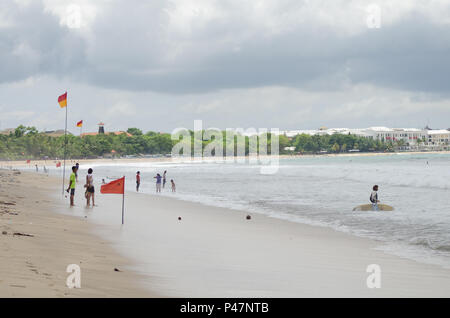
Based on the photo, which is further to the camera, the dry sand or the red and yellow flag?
the red and yellow flag

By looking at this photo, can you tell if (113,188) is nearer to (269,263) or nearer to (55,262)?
(55,262)

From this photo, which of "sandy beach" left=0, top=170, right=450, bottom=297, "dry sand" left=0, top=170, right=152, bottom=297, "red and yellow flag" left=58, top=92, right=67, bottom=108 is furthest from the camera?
"red and yellow flag" left=58, top=92, right=67, bottom=108

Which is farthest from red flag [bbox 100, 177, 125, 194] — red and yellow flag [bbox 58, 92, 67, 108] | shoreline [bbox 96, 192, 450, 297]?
red and yellow flag [bbox 58, 92, 67, 108]

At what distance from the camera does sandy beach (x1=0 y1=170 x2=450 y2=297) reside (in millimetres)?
7832

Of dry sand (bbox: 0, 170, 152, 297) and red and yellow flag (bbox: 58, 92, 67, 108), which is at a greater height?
red and yellow flag (bbox: 58, 92, 67, 108)

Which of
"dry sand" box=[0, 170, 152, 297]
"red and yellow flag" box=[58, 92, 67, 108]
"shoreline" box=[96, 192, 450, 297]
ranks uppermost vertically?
"red and yellow flag" box=[58, 92, 67, 108]

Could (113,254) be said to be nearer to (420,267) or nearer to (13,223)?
(13,223)

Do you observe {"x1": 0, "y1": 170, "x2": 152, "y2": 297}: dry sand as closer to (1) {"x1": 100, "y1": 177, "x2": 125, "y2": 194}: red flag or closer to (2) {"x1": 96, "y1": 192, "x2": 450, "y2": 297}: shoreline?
(2) {"x1": 96, "y1": 192, "x2": 450, "y2": 297}: shoreline

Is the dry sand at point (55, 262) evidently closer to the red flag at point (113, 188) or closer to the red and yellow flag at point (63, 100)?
the red flag at point (113, 188)

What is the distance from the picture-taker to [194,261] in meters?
10.4

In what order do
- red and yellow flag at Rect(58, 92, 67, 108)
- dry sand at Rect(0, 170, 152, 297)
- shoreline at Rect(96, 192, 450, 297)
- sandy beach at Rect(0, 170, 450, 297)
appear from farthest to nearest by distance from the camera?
red and yellow flag at Rect(58, 92, 67, 108)
shoreline at Rect(96, 192, 450, 297)
sandy beach at Rect(0, 170, 450, 297)
dry sand at Rect(0, 170, 152, 297)

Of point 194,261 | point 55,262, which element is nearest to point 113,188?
point 194,261

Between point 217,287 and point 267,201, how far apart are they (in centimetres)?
2005
